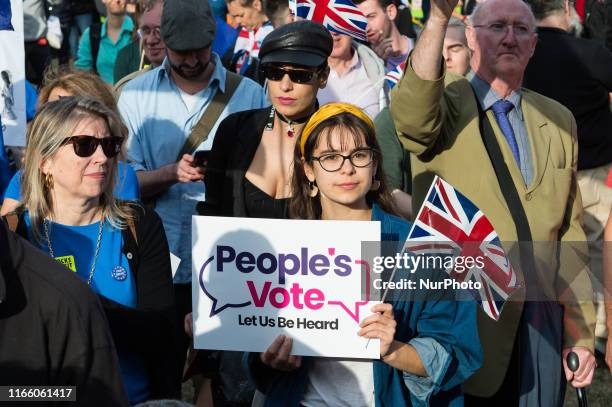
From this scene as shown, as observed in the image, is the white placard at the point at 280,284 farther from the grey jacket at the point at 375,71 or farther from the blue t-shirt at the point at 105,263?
the grey jacket at the point at 375,71

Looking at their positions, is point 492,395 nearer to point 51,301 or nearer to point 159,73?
point 51,301

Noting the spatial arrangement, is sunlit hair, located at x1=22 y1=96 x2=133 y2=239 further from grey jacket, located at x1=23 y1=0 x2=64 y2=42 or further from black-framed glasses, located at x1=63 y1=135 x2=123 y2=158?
grey jacket, located at x1=23 y1=0 x2=64 y2=42

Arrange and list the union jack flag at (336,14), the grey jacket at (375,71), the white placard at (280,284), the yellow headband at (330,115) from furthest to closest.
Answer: the grey jacket at (375,71)
the union jack flag at (336,14)
the yellow headband at (330,115)
the white placard at (280,284)

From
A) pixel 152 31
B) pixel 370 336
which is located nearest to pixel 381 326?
pixel 370 336

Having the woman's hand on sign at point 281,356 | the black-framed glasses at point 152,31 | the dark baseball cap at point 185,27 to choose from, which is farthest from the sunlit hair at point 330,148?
the black-framed glasses at point 152,31

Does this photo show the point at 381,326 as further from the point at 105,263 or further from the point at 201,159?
the point at 201,159

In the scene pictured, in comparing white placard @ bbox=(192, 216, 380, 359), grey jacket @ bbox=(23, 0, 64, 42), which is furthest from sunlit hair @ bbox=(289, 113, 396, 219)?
grey jacket @ bbox=(23, 0, 64, 42)

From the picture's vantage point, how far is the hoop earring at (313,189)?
421 centimetres

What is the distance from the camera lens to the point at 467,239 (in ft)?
13.5

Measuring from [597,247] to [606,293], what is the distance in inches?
97.0

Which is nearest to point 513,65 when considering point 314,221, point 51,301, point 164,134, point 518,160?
point 518,160

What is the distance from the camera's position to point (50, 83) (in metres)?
5.74

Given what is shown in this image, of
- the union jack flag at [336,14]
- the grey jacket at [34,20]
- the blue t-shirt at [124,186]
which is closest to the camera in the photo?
the blue t-shirt at [124,186]

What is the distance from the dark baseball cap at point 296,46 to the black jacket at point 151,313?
1.04 metres
